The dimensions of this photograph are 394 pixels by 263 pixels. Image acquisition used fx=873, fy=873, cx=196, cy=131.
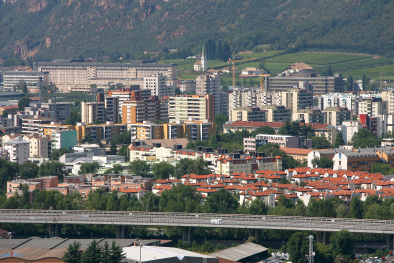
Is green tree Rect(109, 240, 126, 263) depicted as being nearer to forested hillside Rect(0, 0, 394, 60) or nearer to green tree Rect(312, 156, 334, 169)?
green tree Rect(312, 156, 334, 169)

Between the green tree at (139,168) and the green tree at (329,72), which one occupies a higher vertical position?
the green tree at (329,72)

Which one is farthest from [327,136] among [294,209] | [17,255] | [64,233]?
[17,255]

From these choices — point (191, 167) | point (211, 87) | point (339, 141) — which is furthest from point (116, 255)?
point (211, 87)

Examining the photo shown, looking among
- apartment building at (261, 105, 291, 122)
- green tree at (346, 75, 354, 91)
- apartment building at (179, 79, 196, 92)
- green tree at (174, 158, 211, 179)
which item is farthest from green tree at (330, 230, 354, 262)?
green tree at (346, 75, 354, 91)

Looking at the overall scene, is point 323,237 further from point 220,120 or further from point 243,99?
point 243,99

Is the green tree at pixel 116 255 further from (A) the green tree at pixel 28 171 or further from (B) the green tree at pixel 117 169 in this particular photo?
(A) the green tree at pixel 28 171

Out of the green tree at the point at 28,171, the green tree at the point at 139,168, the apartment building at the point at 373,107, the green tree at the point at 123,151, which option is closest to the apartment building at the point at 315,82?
the apartment building at the point at 373,107
